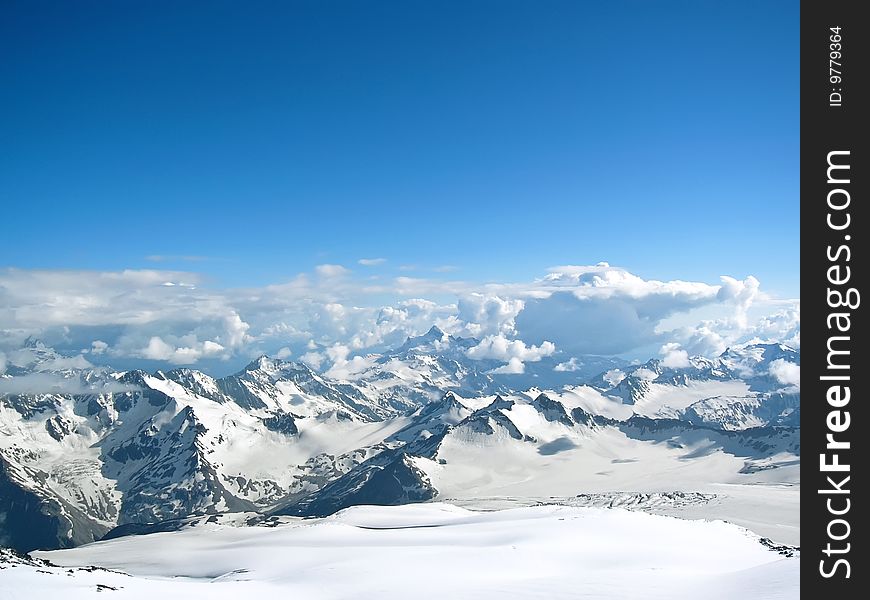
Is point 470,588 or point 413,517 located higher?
point 470,588

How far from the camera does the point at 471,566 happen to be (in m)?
60.2

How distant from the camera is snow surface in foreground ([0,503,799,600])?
44969 millimetres

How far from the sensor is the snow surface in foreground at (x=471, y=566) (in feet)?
148

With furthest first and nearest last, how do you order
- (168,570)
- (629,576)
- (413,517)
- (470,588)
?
1. (413,517)
2. (168,570)
3. (629,576)
4. (470,588)
